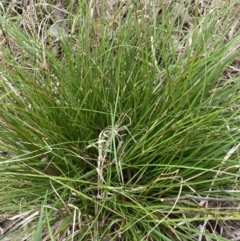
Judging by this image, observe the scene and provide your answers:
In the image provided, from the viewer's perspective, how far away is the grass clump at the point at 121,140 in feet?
3.40

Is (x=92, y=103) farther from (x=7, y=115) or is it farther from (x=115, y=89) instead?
(x=7, y=115)

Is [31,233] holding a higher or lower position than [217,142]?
lower

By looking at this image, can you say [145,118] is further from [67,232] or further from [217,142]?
[67,232]

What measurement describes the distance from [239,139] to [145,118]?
23 centimetres

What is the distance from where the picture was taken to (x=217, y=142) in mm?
1057

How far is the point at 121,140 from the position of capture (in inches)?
42.1

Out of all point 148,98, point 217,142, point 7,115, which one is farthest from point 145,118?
point 7,115

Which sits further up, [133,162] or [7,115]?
[7,115]

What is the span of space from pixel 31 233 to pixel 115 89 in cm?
41

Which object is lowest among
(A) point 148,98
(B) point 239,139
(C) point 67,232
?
(C) point 67,232

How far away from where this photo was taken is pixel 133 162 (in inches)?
43.2

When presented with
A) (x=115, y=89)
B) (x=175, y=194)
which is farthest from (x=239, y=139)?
(x=115, y=89)

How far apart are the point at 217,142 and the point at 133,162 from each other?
20 centimetres

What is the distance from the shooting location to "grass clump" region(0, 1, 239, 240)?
3.40 feet
